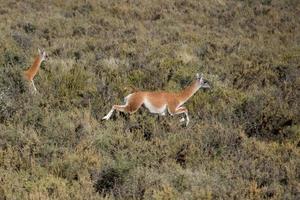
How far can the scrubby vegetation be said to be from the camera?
23.5 ft

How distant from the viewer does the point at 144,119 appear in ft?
32.7

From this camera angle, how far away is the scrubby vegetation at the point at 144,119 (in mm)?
7152

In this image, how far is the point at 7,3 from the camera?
2497cm

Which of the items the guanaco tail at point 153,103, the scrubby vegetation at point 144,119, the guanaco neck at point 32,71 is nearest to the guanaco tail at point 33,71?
the guanaco neck at point 32,71

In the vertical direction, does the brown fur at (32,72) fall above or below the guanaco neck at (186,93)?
below

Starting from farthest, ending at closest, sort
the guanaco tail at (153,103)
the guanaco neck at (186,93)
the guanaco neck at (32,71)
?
the guanaco neck at (32,71) < the guanaco neck at (186,93) < the guanaco tail at (153,103)

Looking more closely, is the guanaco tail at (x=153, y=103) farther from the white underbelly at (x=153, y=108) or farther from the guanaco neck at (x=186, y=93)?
the guanaco neck at (x=186, y=93)

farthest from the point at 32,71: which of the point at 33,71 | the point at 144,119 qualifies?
the point at 144,119

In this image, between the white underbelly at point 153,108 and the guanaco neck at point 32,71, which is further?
the guanaco neck at point 32,71

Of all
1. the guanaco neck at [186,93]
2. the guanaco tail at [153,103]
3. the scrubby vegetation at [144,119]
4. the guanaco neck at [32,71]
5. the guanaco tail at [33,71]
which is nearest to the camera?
the scrubby vegetation at [144,119]

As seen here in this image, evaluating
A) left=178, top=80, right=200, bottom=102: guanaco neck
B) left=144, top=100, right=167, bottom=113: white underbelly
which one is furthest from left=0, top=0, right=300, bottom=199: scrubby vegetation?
left=178, top=80, right=200, bottom=102: guanaco neck

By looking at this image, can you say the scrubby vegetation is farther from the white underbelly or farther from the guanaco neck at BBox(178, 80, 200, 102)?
the guanaco neck at BBox(178, 80, 200, 102)

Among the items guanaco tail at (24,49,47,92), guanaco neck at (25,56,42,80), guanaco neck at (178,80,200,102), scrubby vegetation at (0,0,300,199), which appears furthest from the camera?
guanaco neck at (25,56,42,80)

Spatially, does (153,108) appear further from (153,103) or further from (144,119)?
(144,119)
